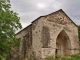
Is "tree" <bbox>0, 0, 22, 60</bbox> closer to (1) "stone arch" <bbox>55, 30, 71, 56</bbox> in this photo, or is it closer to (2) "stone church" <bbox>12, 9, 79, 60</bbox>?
(2) "stone church" <bbox>12, 9, 79, 60</bbox>

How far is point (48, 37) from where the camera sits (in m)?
18.2

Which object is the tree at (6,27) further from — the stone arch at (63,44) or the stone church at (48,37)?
the stone arch at (63,44)

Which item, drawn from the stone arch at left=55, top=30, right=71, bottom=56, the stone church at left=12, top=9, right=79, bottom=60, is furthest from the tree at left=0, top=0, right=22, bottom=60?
the stone arch at left=55, top=30, right=71, bottom=56

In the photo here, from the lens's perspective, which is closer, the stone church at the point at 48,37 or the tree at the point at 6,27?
the tree at the point at 6,27

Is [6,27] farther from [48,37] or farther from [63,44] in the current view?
[63,44]

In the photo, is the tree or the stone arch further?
the stone arch

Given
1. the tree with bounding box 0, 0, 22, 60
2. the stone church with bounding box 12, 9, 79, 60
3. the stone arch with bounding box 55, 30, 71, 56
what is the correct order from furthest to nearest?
1. the stone arch with bounding box 55, 30, 71, 56
2. the stone church with bounding box 12, 9, 79, 60
3. the tree with bounding box 0, 0, 22, 60

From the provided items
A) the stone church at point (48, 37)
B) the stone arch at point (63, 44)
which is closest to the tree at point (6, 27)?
the stone church at point (48, 37)

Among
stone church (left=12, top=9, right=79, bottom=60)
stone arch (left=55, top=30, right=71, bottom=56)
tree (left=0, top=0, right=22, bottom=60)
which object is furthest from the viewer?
stone arch (left=55, top=30, right=71, bottom=56)

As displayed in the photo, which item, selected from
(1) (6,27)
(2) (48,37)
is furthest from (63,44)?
(1) (6,27)

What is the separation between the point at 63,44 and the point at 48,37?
4.91 metres

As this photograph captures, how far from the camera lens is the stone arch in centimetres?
2128

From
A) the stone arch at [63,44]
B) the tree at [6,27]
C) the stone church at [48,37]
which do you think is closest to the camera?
the tree at [6,27]

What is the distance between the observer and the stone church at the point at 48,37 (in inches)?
709
